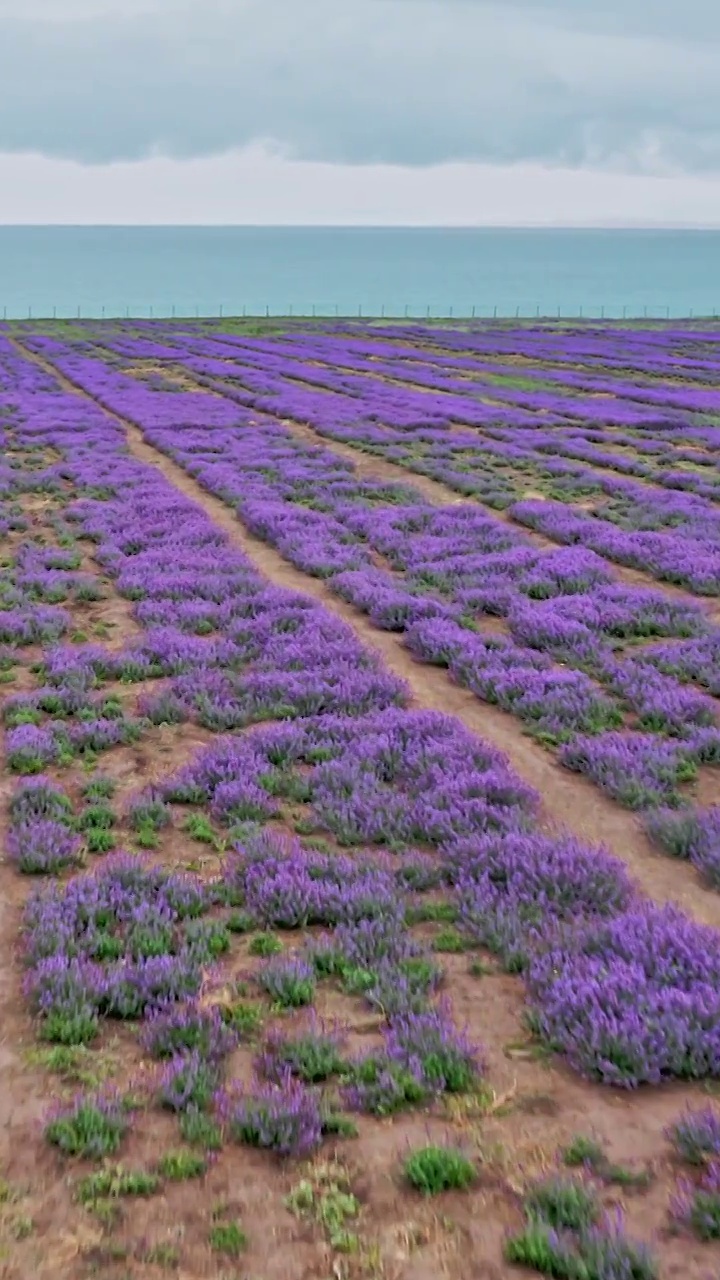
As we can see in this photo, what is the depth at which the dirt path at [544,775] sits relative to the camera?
26.7ft

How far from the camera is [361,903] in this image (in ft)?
25.3

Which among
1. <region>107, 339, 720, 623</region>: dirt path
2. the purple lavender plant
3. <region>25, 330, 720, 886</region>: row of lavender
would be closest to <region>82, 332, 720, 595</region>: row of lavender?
<region>107, 339, 720, 623</region>: dirt path

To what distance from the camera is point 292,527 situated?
20.9 m

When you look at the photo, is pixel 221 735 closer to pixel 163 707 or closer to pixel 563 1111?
pixel 163 707

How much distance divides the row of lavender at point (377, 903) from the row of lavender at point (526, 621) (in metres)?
1.16

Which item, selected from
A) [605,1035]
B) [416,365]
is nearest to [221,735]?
[605,1035]

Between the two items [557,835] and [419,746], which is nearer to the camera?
[557,835]

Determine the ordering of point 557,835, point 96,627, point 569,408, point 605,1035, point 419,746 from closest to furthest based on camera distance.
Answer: point 605,1035
point 557,835
point 419,746
point 96,627
point 569,408

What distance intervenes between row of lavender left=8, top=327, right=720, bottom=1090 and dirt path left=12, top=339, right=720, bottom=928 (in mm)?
388

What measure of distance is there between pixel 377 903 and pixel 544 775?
3.14 m

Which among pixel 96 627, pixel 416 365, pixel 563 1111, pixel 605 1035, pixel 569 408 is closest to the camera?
pixel 563 1111

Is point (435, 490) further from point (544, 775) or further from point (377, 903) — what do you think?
point (377, 903)

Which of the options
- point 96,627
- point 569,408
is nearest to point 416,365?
point 569,408

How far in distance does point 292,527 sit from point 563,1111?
16.2 meters
